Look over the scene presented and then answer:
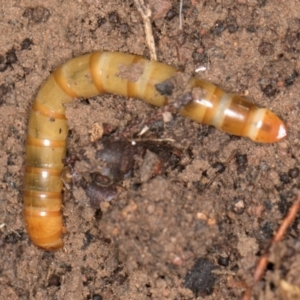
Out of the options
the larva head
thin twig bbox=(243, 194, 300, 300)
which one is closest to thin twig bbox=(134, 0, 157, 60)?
the larva head

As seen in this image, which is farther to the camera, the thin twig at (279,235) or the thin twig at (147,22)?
the thin twig at (147,22)

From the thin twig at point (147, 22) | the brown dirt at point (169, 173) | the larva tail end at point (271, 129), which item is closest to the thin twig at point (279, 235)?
the brown dirt at point (169, 173)

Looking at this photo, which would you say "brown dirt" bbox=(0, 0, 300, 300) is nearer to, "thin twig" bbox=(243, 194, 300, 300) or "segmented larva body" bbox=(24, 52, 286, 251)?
"thin twig" bbox=(243, 194, 300, 300)

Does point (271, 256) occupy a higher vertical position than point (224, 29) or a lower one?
lower

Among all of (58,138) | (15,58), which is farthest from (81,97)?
(15,58)

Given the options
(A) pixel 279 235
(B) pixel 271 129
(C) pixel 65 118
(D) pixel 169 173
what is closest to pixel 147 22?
(C) pixel 65 118

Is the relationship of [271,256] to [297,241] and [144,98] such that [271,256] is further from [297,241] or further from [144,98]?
[144,98]

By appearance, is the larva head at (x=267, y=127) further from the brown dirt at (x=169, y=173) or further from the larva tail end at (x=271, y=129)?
the brown dirt at (x=169, y=173)
